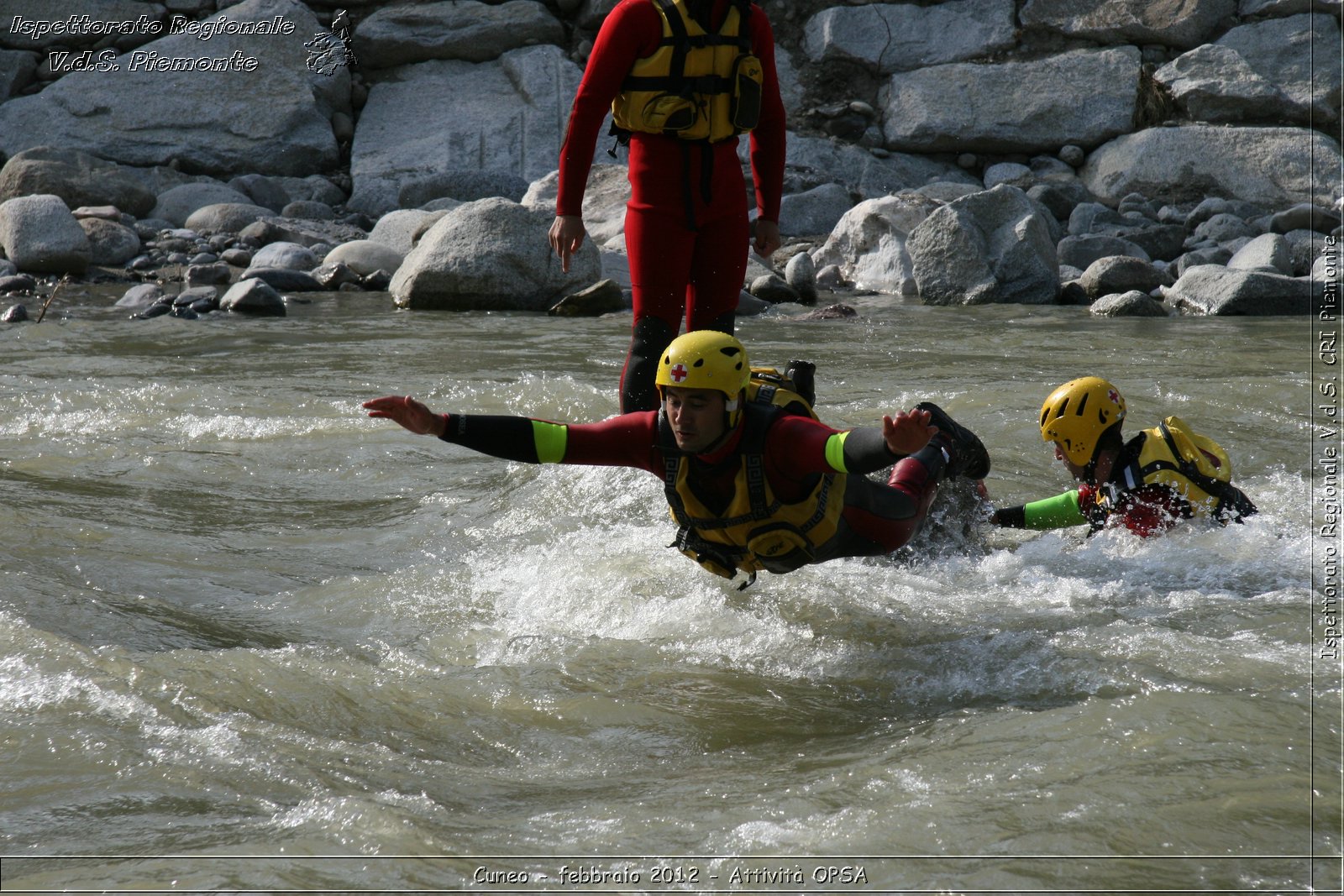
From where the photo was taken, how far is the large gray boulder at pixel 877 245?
615 inches

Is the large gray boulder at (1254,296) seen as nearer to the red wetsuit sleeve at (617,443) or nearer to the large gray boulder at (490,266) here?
the large gray boulder at (490,266)

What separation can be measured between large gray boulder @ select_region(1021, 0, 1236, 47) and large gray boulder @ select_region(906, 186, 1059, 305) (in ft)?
29.9

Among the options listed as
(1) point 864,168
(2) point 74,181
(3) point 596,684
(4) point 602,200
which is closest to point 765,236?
(3) point 596,684

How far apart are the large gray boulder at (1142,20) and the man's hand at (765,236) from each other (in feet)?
60.8

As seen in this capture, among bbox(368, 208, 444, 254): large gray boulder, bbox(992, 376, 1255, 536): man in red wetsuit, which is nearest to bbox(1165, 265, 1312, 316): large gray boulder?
bbox(992, 376, 1255, 536): man in red wetsuit

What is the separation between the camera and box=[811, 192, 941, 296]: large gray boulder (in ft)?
51.2

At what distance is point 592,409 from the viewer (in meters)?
8.14

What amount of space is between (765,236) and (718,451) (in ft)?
5.78

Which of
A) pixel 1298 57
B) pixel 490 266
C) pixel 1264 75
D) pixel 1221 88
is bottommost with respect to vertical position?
pixel 490 266

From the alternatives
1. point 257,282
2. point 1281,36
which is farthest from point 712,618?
point 1281,36

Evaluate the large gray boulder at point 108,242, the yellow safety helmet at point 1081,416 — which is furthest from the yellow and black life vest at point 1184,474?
the large gray boulder at point 108,242

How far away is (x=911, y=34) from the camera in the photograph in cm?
2253

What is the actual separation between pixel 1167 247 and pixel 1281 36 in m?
7.58

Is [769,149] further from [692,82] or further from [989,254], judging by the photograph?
[989,254]
